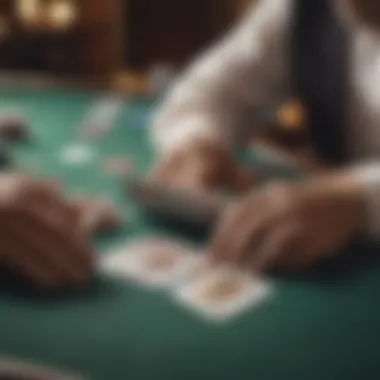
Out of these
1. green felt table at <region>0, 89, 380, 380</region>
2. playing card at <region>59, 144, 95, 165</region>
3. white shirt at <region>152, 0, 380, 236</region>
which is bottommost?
green felt table at <region>0, 89, 380, 380</region>

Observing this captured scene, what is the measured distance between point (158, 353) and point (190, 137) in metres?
0.56

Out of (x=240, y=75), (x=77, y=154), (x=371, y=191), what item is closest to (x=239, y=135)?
(x=240, y=75)

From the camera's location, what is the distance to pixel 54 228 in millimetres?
697

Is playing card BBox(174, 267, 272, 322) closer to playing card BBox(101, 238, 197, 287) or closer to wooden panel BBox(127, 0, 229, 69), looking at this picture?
playing card BBox(101, 238, 197, 287)

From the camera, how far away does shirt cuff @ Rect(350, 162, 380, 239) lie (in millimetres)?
794

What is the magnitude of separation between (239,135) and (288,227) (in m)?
0.49

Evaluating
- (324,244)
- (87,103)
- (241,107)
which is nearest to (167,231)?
(324,244)

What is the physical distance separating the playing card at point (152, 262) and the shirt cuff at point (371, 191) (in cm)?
17

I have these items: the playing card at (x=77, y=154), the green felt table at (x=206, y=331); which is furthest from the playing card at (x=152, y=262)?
the playing card at (x=77, y=154)

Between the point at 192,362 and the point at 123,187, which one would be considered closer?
the point at 192,362

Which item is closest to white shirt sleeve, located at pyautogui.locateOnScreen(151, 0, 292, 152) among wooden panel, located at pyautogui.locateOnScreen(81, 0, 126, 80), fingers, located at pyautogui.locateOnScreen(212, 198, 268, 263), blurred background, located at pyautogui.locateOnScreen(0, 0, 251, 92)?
fingers, located at pyautogui.locateOnScreen(212, 198, 268, 263)

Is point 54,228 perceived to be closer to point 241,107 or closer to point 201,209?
point 201,209

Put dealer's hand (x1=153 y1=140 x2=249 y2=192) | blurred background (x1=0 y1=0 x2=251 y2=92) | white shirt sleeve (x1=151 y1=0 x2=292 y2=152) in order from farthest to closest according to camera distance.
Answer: blurred background (x1=0 y1=0 x2=251 y2=92) < white shirt sleeve (x1=151 y1=0 x2=292 y2=152) < dealer's hand (x1=153 y1=140 x2=249 y2=192)

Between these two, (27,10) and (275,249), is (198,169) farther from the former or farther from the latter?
(27,10)
